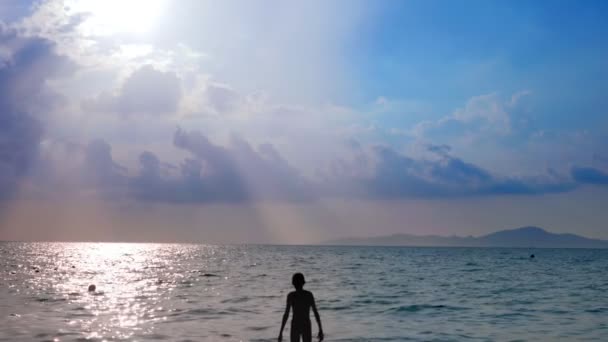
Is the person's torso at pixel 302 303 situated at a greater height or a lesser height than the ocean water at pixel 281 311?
greater

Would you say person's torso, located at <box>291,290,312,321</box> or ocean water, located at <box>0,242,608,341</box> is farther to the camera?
ocean water, located at <box>0,242,608,341</box>

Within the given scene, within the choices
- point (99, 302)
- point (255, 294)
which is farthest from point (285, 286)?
point (99, 302)

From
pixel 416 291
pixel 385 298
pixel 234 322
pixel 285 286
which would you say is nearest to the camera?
pixel 234 322

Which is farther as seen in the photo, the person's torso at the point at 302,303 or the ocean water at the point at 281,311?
the ocean water at the point at 281,311

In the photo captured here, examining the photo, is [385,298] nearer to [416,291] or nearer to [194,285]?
[416,291]

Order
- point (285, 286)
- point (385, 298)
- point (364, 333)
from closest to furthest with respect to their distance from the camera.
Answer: point (364, 333), point (385, 298), point (285, 286)

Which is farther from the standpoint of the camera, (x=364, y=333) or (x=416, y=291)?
(x=416, y=291)

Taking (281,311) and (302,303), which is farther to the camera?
(281,311)

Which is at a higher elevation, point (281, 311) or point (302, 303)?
point (302, 303)

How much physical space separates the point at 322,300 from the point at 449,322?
449 inches

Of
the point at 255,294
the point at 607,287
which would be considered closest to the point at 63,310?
the point at 255,294

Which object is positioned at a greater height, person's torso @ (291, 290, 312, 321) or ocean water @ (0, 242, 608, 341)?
person's torso @ (291, 290, 312, 321)

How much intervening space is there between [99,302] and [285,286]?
17526 millimetres

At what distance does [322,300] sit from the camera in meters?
39.7
